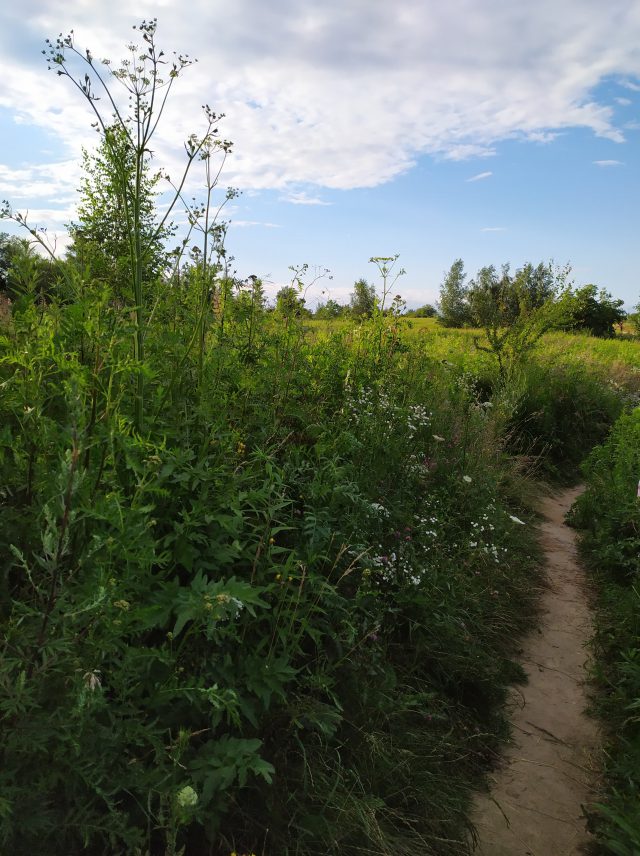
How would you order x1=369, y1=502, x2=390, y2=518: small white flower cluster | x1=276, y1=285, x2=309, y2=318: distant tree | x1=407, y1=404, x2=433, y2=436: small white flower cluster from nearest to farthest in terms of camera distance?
1. x1=369, y1=502, x2=390, y2=518: small white flower cluster
2. x1=276, y1=285, x2=309, y2=318: distant tree
3. x1=407, y1=404, x2=433, y2=436: small white flower cluster

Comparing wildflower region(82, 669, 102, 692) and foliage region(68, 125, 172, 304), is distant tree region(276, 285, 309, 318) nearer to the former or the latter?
foliage region(68, 125, 172, 304)

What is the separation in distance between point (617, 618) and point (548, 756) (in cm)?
173

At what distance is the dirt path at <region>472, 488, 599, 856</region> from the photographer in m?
2.85

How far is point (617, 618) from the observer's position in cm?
474

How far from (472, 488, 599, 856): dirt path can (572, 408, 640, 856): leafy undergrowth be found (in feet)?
0.41

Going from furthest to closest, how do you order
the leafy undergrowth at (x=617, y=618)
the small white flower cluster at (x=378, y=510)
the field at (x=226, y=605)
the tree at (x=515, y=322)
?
the tree at (x=515, y=322)
the small white flower cluster at (x=378, y=510)
the leafy undergrowth at (x=617, y=618)
the field at (x=226, y=605)

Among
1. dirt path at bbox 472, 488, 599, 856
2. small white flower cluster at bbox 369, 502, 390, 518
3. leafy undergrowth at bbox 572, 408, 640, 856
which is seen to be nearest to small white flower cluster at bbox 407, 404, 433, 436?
small white flower cluster at bbox 369, 502, 390, 518

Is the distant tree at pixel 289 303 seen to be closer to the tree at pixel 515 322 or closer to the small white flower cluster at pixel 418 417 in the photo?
the small white flower cluster at pixel 418 417

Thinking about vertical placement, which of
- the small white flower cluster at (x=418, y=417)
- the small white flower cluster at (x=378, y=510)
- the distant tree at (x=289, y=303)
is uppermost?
the distant tree at (x=289, y=303)

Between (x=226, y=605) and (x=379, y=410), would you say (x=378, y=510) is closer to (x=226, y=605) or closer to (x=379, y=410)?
(x=379, y=410)

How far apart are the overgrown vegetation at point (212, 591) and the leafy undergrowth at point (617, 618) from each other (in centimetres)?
63

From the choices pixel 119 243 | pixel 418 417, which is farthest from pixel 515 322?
pixel 119 243

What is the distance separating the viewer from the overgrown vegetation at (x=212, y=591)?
5.53 feet

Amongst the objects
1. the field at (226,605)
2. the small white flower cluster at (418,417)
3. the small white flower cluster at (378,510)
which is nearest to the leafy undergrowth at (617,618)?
the field at (226,605)
